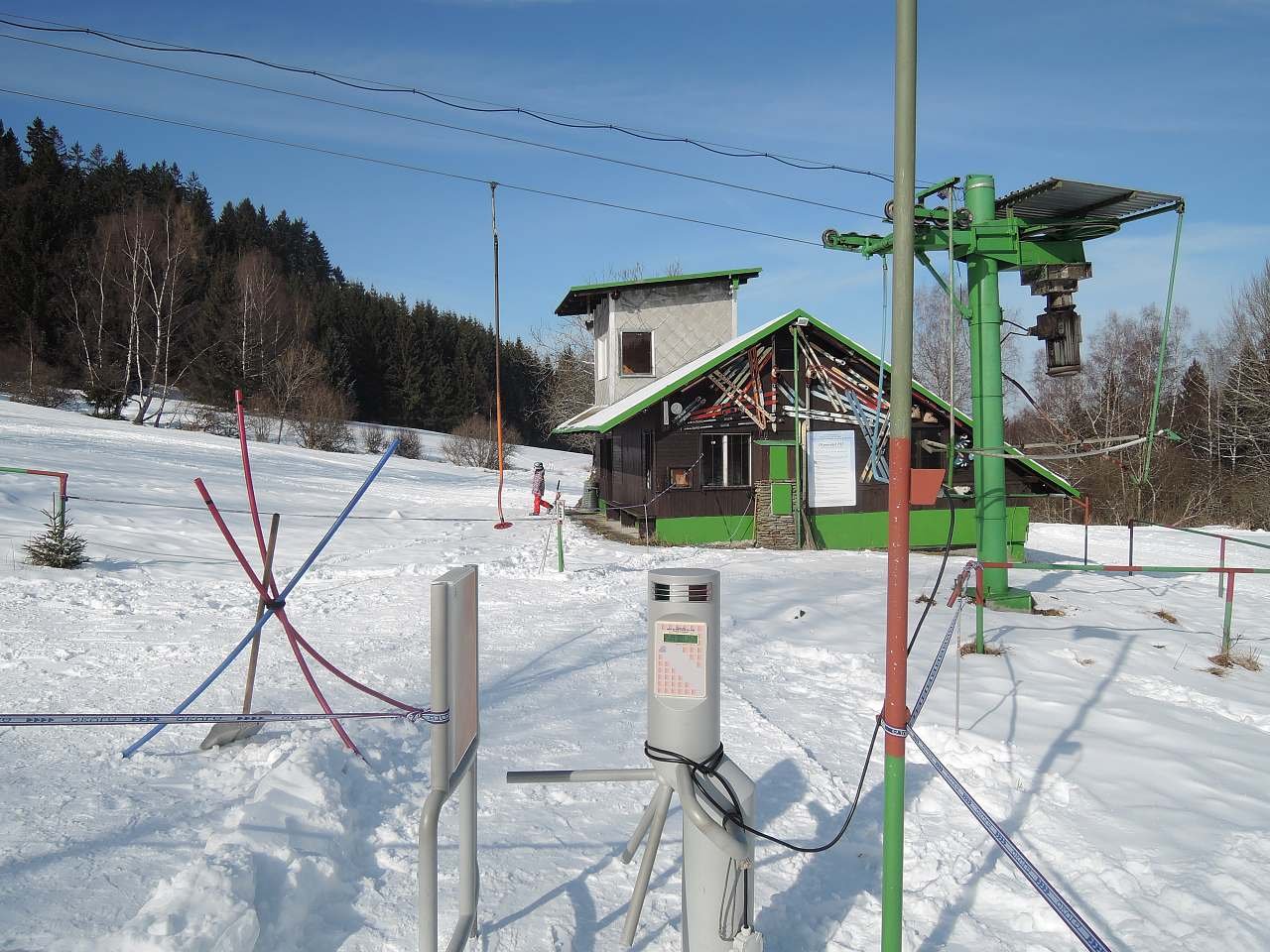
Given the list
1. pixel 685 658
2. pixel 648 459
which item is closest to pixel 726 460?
pixel 648 459

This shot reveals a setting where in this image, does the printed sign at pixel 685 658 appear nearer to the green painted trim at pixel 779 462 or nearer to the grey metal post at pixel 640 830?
the grey metal post at pixel 640 830

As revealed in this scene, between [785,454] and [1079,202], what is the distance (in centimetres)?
858

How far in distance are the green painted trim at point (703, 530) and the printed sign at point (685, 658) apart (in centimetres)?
1385

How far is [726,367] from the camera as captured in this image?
57.0ft

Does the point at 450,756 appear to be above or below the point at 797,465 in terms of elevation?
below

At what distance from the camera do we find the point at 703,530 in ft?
56.8

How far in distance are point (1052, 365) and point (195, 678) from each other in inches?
376

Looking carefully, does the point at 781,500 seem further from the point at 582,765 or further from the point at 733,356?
the point at 582,765

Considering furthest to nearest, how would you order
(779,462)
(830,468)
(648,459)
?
(648,459)
(830,468)
(779,462)

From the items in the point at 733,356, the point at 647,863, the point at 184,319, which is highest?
the point at 184,319

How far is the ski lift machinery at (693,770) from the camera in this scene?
10.1 ft

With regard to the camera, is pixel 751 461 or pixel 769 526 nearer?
pixel 769 526

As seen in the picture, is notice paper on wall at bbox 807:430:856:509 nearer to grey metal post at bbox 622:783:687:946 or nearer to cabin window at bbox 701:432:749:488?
cabin window at bbox 701:432:749:488

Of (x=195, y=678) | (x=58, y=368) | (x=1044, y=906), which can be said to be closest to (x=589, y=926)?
(x=1044, y=906)
